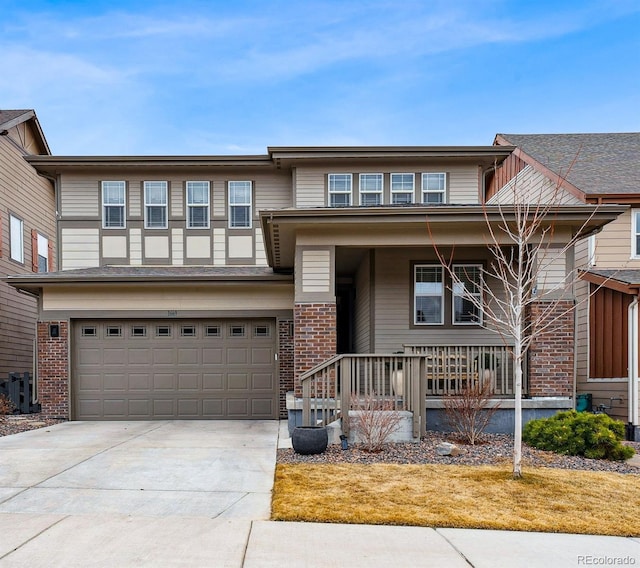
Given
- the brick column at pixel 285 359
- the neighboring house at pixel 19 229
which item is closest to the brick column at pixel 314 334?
the brick column at pixel 285 359

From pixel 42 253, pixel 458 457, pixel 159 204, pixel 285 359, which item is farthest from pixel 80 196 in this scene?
pixel 458 457

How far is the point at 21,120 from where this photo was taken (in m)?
16.2

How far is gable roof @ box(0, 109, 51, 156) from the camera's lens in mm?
15328

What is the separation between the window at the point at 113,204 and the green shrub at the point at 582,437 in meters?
11.1

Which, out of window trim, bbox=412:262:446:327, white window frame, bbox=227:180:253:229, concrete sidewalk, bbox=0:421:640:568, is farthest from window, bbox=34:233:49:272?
window trim, bbox=412:262:446:327

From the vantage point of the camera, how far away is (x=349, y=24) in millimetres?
16219

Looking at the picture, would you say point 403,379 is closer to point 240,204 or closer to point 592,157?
point 240,204

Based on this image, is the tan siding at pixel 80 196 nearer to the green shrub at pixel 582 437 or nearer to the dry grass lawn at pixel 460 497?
the dry grass lawn at pixel 460 497

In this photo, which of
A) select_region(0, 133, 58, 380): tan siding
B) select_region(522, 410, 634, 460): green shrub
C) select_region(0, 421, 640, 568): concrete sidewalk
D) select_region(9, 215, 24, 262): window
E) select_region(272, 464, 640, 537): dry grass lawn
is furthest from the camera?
select_region(9, 215, 24, 262): window

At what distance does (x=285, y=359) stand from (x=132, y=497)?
266 inches

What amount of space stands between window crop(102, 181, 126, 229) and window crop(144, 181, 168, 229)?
0.63m

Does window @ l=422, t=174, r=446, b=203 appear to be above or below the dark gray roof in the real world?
below

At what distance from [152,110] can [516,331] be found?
32325 millimetres

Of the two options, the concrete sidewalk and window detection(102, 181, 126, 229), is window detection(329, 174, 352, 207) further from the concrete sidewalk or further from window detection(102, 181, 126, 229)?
the concrete sidewalk
